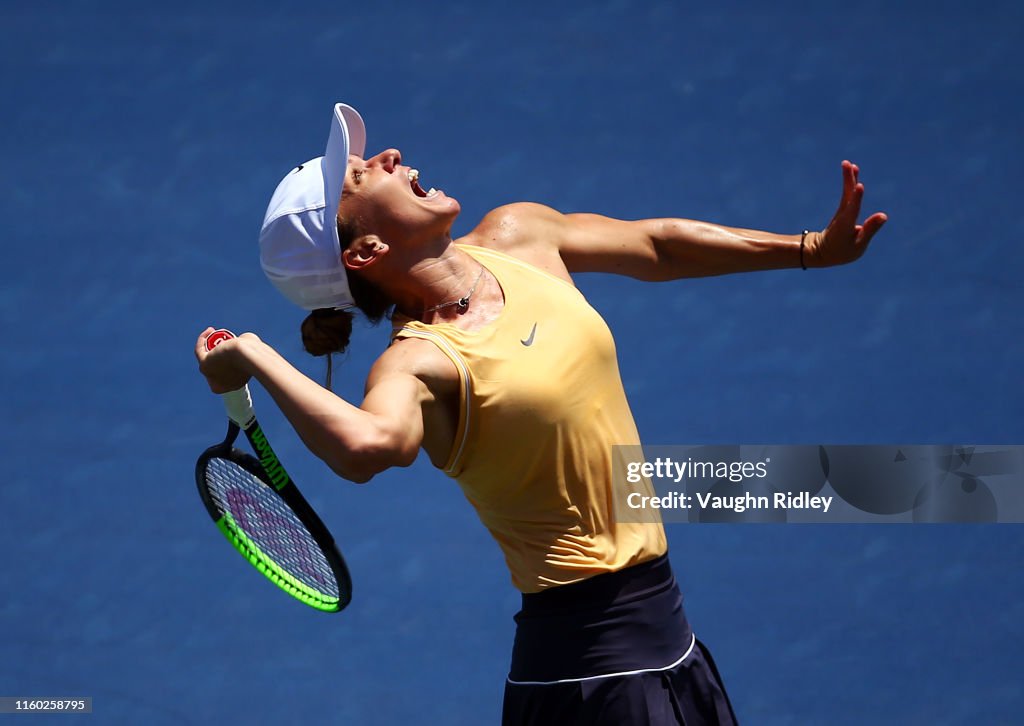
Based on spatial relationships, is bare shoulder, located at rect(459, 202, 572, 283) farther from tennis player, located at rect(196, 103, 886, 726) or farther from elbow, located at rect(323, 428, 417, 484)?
elbow, located at rect(323, 428, 417, 484)

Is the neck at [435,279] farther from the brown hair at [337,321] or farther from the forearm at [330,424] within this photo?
the forearm at [330,424]

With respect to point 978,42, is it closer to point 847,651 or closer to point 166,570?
point 847,651

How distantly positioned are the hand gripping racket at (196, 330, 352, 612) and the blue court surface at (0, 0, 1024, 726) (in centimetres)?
162

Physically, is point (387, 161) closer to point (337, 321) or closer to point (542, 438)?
point (337, 321)

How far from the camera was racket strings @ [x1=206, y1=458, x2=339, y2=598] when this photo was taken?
3.06 m

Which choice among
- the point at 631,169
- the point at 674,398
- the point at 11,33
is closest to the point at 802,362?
the point at 674,398

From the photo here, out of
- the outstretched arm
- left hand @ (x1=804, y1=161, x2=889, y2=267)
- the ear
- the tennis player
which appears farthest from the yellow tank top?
left hand @ (x1=804, y1=161, x2=889, y2=267)

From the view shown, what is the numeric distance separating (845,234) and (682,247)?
342 millimetres

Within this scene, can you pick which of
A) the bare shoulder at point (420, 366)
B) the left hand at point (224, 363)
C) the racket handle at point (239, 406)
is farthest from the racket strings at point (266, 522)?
the bare shoulder at point (420, 366)

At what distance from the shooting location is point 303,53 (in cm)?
607

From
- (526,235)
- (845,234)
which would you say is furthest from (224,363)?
(845,234)

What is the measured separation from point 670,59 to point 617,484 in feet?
11.6

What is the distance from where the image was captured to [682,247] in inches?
129

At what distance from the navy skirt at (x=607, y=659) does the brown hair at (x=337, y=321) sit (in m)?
Result: 0.63
